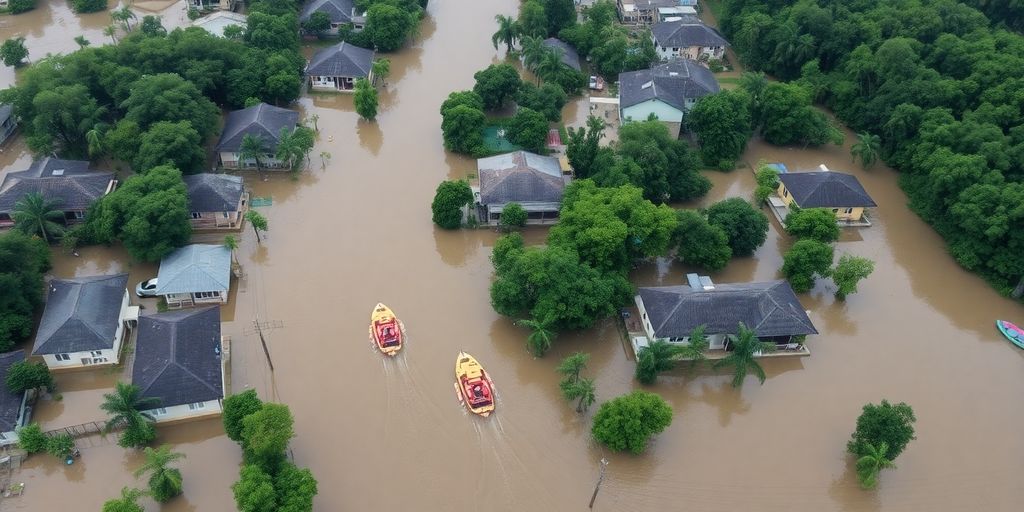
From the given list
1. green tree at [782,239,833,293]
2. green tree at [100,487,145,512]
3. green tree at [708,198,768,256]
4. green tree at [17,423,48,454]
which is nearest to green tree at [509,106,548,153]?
green tree at [708,198,768,256]

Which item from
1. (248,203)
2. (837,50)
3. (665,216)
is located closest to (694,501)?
(665,216)

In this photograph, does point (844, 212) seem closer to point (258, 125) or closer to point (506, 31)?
point (506, 31)

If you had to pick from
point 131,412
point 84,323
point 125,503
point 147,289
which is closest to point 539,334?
point 131,412

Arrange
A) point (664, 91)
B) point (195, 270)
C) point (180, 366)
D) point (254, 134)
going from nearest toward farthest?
1. point (180, 366)
2. point (195, 270)
3. point (254, 134)
4. point (664, 91)

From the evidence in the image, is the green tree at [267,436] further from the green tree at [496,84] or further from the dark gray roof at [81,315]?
the green tree at [496,84]

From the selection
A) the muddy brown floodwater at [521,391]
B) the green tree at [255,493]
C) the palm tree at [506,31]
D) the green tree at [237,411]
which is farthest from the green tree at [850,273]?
the palm tree at [506,31]

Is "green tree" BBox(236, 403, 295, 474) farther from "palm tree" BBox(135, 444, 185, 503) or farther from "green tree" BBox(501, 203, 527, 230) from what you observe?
"green tree" BBox(501, 203, 527, 230)
